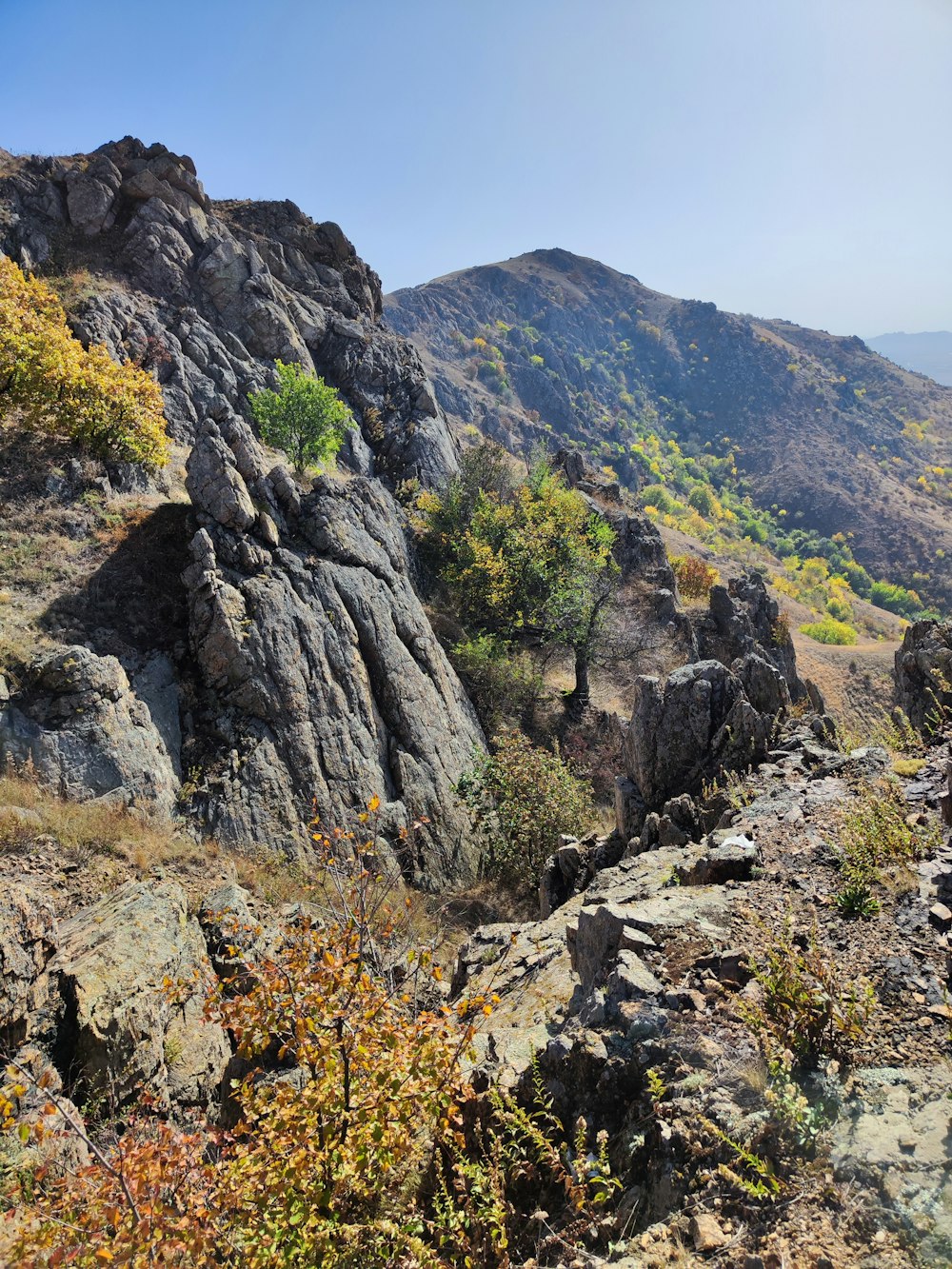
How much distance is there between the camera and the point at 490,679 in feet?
78.5

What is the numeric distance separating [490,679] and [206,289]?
104 feet

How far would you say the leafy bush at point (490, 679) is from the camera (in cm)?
2350

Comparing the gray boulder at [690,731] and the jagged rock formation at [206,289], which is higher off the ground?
the jagged rock formation at [206,289]

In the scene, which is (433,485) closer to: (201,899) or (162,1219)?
(201,899)

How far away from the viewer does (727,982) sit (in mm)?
5219

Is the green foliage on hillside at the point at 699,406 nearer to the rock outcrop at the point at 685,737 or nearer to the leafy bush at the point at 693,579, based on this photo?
the leafy bush at the point at 693,579

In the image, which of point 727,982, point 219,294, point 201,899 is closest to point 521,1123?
point 727,982

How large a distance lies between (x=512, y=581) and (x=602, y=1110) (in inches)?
1009

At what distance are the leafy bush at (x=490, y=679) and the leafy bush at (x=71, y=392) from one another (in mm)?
12357

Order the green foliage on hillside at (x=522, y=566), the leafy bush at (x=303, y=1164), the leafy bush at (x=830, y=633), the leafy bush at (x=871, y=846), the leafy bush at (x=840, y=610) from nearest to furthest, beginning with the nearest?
1. the leafy bush at (x=303, y=1164)
2. the leafy bush at (x=871, y=846)
3. the green foliage on hillside at (x=522, y=566)
4. the leafy bush at (x=830, y=633)
5. the leafy bush at (x=840, y=610)

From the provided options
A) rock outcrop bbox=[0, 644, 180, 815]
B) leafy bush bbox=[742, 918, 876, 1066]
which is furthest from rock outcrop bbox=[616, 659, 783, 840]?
rock outcrop bbox=[0, 644, 180, 815]

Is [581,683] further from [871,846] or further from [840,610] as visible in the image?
[840,610]

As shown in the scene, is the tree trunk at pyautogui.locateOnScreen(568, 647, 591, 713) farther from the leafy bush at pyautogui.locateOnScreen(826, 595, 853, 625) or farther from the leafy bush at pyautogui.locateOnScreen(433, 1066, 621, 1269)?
the leafy bush at pyautogui.locateOnScreen(826, 595, 853, 625)

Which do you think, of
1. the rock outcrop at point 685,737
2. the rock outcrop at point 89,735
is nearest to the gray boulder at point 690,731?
the rock outcrop at point 685,737
